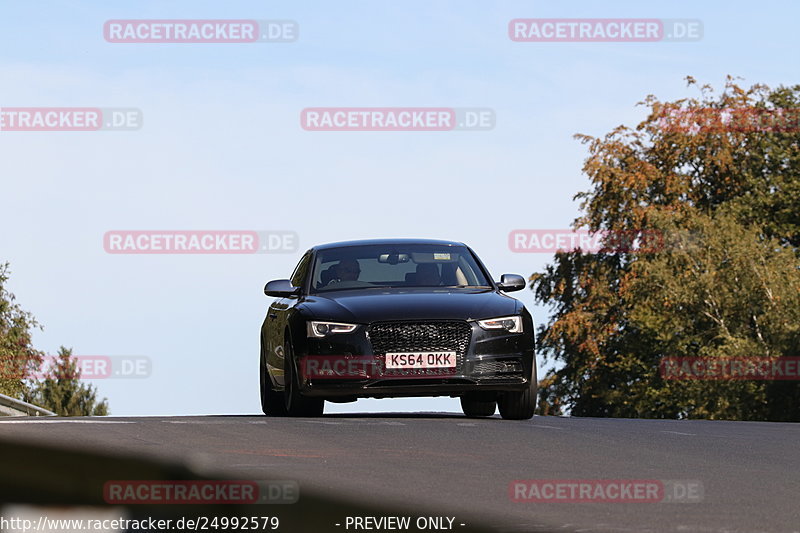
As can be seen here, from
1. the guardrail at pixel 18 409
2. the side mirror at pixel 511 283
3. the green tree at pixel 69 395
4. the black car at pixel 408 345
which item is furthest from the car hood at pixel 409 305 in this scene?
the green tree at pixel 69 395

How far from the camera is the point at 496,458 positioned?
1202 cm

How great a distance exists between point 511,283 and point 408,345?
74.4 inches

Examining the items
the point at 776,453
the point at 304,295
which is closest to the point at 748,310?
the point at 304,295

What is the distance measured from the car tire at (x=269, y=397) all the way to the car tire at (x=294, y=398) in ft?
3.65

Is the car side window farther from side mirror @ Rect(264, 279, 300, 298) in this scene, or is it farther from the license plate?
the license plate

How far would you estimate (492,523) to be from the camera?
816cm

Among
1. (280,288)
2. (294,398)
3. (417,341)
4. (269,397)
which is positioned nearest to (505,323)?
(417,341)

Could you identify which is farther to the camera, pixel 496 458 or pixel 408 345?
pixel 408 345

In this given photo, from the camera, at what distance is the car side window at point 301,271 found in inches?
711

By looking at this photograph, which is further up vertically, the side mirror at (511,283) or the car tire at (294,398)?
the side mirror at (511,283)

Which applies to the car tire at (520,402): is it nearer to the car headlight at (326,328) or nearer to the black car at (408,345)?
the black car at (408,345)

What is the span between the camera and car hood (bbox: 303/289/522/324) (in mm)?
15953

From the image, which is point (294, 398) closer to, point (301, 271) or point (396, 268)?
point (396, 268)

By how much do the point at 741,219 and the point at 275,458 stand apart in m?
43.5
